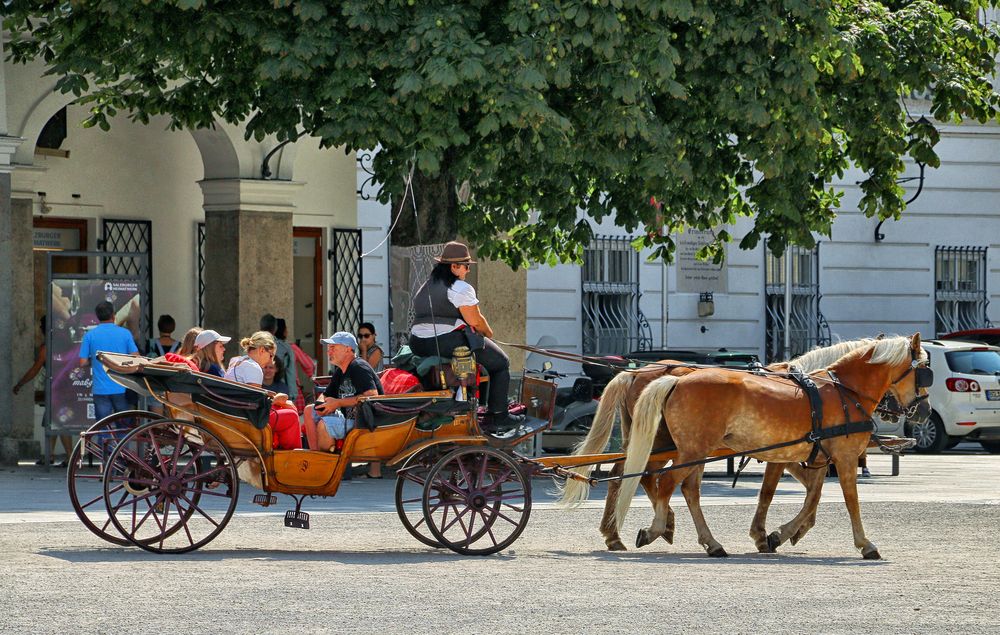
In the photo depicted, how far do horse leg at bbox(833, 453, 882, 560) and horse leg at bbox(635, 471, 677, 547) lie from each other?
45.5 inches

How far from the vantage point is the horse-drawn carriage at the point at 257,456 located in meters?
11.5

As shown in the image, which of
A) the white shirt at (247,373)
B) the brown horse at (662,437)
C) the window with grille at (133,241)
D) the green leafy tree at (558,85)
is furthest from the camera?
the window with grille at (133,241)

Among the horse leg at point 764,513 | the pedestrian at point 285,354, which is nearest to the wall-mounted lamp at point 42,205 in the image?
the pedestrian at point 285,354

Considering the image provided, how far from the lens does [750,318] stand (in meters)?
28.8

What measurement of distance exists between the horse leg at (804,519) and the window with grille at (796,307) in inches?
637

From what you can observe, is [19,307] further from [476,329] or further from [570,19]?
[476,329]

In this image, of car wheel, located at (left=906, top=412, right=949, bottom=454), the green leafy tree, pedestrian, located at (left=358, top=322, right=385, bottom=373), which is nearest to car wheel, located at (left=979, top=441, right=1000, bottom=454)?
car wheel, located at (left=906, top=412, right=949, bottom=454)

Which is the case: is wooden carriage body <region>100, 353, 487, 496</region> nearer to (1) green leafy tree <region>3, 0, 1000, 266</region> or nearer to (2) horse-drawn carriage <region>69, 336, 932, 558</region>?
(2) horse-drawn carriage <region>69, 336, 932, 558</region>

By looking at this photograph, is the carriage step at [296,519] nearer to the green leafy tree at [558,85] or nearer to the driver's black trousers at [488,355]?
the driver's black trousers at [488,355]

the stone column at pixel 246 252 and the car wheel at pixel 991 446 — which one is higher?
the stone column at pixel 246 252

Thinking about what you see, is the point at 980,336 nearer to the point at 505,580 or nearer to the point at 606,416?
the point at 606,416

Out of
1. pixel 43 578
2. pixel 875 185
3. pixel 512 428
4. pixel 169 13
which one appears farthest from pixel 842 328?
pixel 43 578

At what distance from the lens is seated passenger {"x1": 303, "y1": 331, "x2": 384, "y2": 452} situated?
39.8 feet

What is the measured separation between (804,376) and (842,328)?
56.8ft
